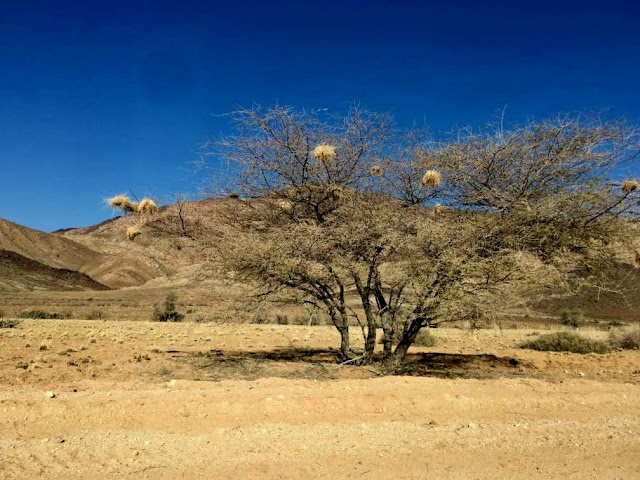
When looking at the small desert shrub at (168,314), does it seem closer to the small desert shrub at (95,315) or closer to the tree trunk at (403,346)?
the small desert shrub at (95,315)

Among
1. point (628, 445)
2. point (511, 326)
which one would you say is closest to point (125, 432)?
point (628, 445)

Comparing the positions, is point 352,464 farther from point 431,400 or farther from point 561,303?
point 561,303

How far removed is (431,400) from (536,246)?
5.01 m

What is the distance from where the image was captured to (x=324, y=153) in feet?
40.9

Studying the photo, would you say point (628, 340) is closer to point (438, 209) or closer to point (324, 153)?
point (438, 209)

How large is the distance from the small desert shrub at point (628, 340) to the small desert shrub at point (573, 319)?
13.8 m

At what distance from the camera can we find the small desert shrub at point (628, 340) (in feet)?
70.1

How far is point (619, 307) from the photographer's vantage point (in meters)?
45.2

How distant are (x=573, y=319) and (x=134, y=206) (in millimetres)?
32509

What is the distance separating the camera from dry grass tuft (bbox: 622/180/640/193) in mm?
11125

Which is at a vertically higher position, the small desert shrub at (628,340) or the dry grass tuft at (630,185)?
the dry grass tuft at (630,185)

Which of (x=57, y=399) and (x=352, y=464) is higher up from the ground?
(x=57, y=399)

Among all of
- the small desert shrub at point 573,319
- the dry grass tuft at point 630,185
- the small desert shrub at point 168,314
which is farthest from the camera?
the small desert shrub at point 573,319

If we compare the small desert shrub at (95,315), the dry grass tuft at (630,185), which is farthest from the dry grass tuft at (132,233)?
the small desert shrub at (95,315)
